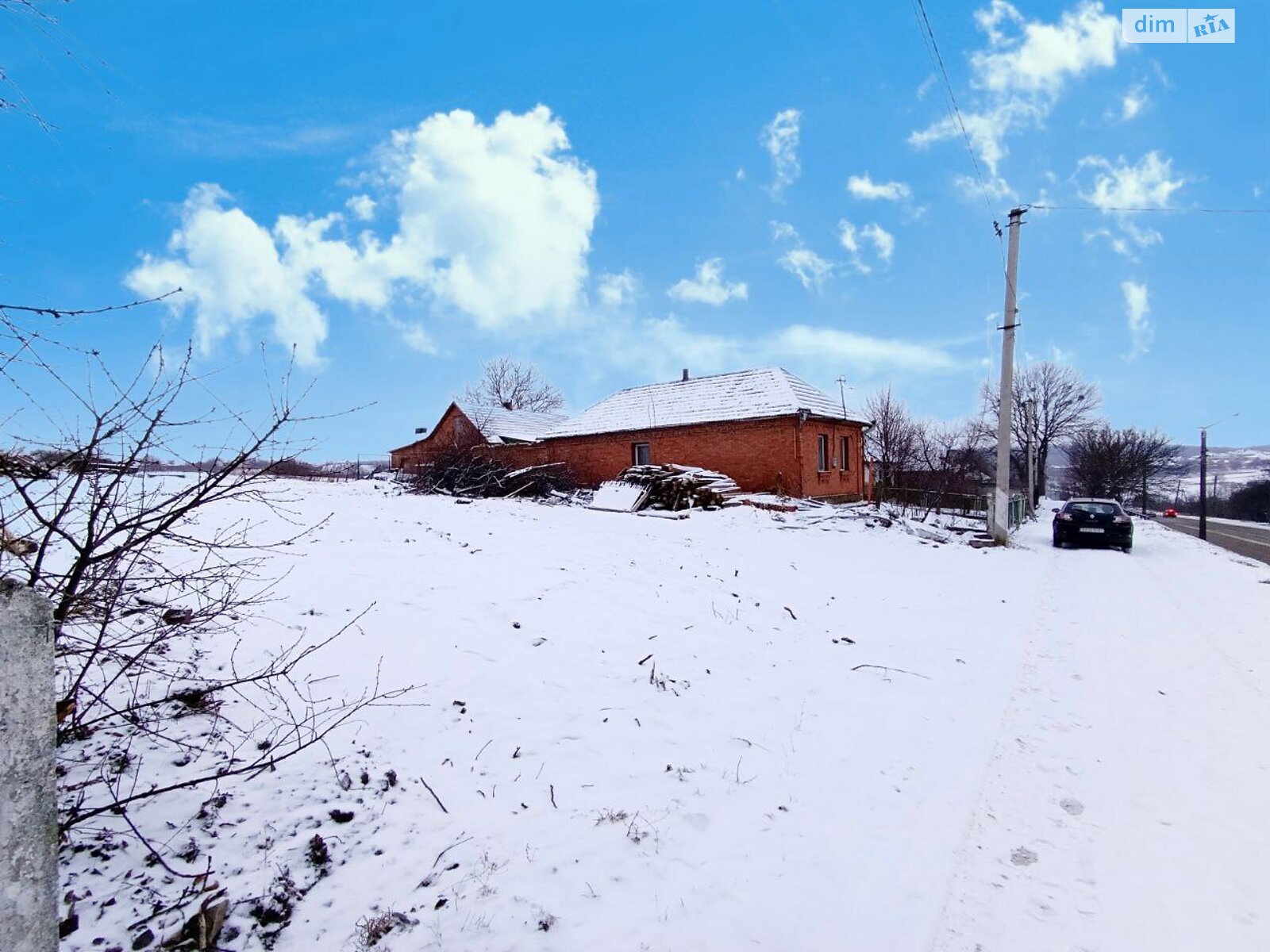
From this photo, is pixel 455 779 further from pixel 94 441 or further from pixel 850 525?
pixel 850 525

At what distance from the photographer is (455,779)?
3.55 metres

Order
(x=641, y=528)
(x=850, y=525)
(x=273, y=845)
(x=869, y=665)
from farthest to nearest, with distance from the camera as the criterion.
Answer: (x=850, y=525) < (x=641, y=528) < (x=869, y=665) < (x=273, y=845)

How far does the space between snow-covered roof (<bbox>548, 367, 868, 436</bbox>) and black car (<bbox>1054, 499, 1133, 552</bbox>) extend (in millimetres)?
8136

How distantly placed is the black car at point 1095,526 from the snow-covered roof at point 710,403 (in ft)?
26.7

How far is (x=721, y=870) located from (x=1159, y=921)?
6.02 ft

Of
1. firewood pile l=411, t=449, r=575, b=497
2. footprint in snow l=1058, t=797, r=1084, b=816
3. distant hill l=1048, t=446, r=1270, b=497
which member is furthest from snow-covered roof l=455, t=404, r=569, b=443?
distant hill l=1048, t=446, r=1270, b=497

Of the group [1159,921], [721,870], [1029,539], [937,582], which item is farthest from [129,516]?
[1029,539]

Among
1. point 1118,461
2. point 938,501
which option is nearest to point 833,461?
point 938,501

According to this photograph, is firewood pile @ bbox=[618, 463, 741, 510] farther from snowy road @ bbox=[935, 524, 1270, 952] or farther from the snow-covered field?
snowy road @ bbox=[935, 524, 1270, 952]

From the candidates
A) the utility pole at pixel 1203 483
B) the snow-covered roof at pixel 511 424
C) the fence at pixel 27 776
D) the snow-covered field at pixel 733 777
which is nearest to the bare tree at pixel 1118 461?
the utility pole at pixel 1203 483

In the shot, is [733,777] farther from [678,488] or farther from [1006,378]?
[1006,378]

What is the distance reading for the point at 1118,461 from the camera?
50.7m

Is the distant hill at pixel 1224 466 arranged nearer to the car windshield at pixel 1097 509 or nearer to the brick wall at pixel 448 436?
the car windshield at pixel 1097 509

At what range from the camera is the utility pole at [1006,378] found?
53.9ft
